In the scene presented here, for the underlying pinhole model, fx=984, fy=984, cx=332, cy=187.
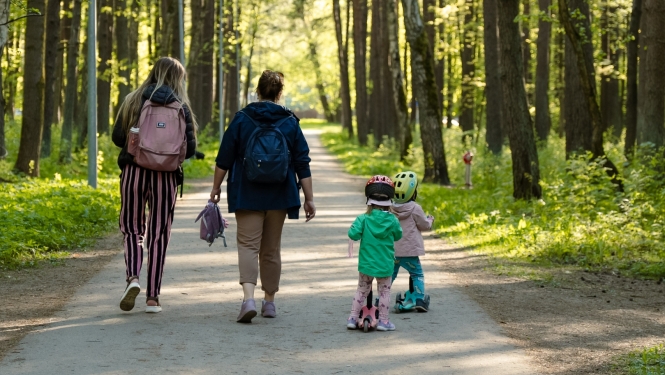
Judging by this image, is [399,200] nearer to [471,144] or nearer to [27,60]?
[27,60]

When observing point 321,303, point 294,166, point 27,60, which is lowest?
point 321,303

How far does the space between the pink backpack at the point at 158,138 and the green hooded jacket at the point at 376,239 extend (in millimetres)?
1562

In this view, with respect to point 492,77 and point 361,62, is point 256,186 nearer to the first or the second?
point 492,77

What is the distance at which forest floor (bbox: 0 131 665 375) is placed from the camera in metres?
6.98

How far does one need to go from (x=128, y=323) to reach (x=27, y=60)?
51.3 feet

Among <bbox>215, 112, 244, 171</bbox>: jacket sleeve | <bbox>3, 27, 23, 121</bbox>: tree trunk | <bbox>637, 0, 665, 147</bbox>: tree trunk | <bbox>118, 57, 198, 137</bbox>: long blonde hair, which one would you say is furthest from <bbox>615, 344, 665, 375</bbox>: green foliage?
<bbox>3, 27, 23, 121</bbox>: tree trunk

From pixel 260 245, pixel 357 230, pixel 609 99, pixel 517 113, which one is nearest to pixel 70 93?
pixel 517 113

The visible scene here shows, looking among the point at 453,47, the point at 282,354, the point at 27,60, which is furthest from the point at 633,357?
the point at 453,47

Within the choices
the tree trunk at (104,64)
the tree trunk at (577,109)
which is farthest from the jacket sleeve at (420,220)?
the tree trunk at (104,64)

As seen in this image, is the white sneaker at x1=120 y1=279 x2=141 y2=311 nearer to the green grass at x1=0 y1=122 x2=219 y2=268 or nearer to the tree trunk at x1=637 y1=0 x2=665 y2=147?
the green grass at x1=0 y1=122 x2=219 y2=268

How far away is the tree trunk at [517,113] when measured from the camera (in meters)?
18.2

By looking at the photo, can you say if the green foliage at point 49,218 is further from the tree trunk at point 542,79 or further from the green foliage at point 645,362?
the tree trunk at point 542,79

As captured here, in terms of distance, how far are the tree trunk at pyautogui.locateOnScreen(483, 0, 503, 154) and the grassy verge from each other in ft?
20.9

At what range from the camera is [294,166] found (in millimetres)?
7855
